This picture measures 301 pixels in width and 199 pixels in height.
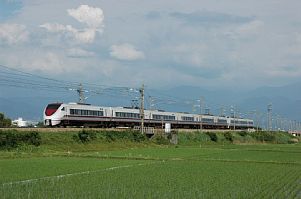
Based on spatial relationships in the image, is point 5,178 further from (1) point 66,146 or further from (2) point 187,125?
(2) point 187,125

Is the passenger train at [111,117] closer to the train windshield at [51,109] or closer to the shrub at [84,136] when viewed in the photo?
the train windshield at [51,109]

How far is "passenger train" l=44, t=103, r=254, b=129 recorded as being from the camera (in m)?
51.9

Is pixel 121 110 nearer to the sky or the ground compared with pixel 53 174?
nearer to the sky

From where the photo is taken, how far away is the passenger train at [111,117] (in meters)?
51.9

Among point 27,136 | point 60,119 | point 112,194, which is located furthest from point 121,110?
point 112,194

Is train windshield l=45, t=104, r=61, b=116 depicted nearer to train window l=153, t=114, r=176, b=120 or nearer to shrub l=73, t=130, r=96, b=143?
shrub l=73, t=130, r=96, b=143

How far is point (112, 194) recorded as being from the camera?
1653 centimetres

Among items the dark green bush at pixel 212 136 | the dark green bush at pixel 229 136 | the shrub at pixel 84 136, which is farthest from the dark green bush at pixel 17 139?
the dark green bush at pixel 229 136

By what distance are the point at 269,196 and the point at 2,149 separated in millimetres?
28668

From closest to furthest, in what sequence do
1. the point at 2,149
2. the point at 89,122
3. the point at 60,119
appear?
the point at 2,149 < the point at 60,119 < the point at 89,122

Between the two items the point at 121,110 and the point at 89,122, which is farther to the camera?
the point at 121,110

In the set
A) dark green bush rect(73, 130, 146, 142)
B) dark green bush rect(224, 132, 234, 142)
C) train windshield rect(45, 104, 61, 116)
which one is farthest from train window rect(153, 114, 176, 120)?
train windshield rect(45, 104, 61, 116)

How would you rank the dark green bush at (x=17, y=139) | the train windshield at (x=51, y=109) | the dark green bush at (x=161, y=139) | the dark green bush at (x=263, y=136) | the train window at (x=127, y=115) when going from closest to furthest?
the dark green bush at (x=17, y=139) < the train windshield at (x=51, y=109) < the train window at (x=127, y=115) < the dark green bush at (x=161, y=139) < the dark green bush at (x=263, y=136)

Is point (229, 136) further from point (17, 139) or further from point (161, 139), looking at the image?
point (17, 139)
